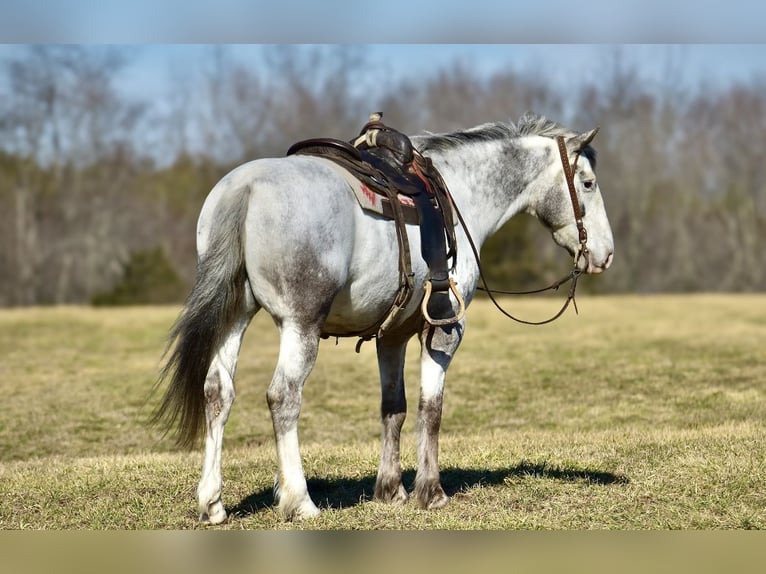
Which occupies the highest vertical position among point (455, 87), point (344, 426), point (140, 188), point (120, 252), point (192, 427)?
point (455, 87)

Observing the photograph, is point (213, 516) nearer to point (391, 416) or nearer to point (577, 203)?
point (391, 416)

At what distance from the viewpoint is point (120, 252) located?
167 feet

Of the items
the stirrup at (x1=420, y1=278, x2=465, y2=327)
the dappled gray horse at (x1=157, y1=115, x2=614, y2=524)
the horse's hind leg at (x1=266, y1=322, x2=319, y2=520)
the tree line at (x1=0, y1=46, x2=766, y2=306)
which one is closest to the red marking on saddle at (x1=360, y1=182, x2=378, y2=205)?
the dappled gray horse at (x1=157, y1=115, x2=614, y2=524)

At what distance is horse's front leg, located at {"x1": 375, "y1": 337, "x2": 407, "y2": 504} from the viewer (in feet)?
23.8

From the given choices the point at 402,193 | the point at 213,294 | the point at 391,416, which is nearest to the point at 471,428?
the point at 391,416

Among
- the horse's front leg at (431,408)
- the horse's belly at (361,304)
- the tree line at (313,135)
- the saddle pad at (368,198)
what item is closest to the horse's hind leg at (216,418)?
the horse's belly at (361,304)

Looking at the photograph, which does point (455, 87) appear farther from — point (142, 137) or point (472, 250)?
point (472, 250)

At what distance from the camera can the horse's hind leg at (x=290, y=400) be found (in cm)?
607

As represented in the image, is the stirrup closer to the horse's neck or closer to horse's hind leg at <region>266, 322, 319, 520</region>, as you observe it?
the horse's neck

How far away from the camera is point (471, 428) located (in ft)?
43.6

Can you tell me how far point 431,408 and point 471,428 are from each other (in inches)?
251

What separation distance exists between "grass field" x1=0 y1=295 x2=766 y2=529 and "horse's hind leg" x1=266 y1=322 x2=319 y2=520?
0.76ft

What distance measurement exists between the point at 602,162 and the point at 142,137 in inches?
1018

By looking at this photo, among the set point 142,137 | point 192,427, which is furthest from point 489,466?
point 142,137
